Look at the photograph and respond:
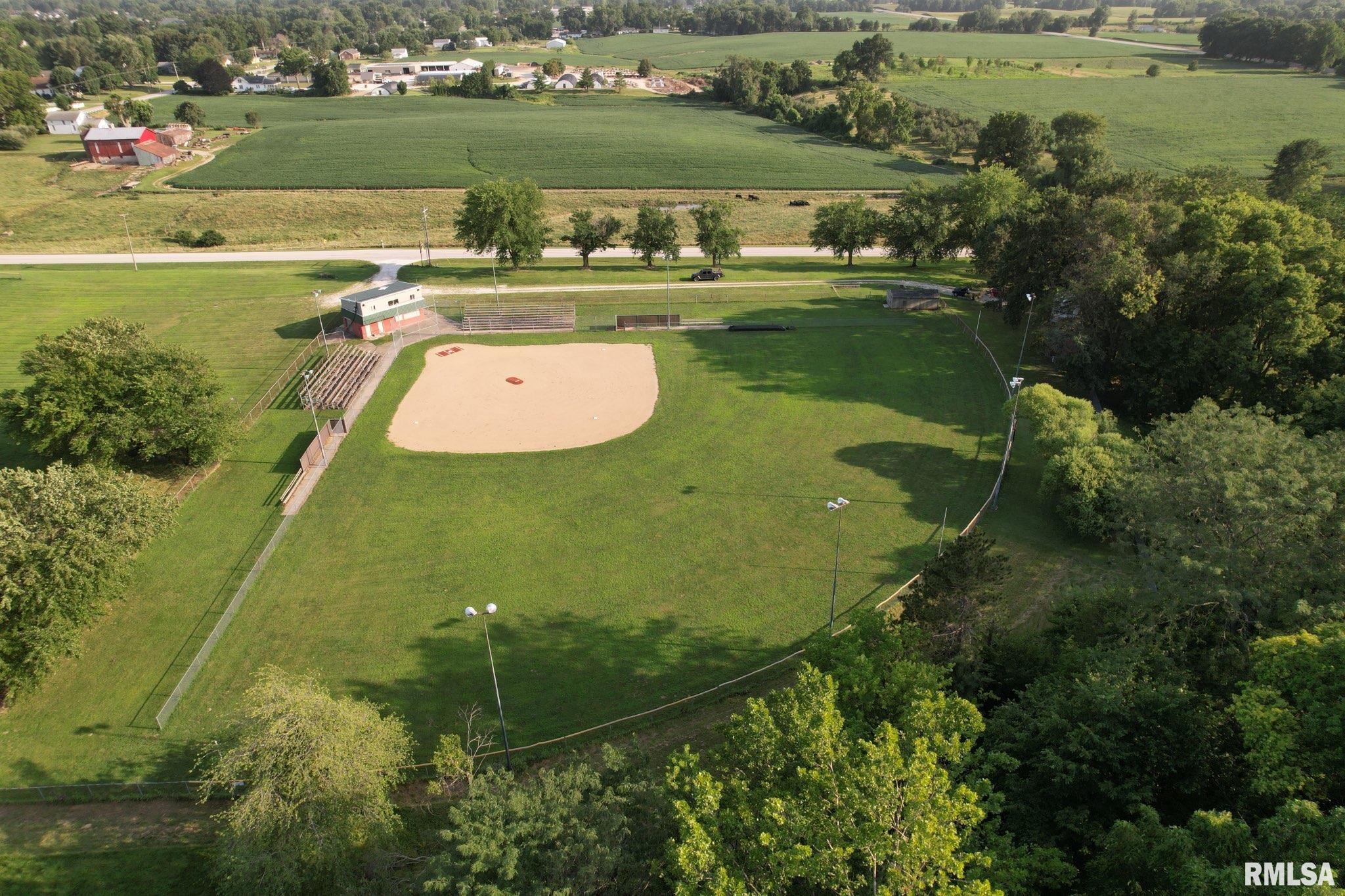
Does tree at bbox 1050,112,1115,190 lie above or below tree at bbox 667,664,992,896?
above

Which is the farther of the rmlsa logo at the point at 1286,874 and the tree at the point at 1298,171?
the tree at the point at 1298,171

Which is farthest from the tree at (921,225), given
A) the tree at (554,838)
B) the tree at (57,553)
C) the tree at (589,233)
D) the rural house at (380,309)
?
the tree at (554,838)

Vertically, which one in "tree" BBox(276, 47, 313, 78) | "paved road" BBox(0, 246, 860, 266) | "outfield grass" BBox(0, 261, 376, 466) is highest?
"tree" BBox(276, 47, 313, 78)

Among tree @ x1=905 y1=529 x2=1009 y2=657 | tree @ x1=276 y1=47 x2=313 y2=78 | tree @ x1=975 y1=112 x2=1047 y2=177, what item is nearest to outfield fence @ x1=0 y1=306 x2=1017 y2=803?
tree @ x1=905 y1=529 x2=1009 y2=657

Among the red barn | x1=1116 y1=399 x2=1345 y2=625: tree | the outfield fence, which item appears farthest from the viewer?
the red barn

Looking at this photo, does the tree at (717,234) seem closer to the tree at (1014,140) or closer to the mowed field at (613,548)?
the mowed field at (613,548)

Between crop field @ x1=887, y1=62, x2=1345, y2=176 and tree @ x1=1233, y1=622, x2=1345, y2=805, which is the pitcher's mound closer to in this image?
tree @ x1=1233, y1=622, x2=1345, y2=805

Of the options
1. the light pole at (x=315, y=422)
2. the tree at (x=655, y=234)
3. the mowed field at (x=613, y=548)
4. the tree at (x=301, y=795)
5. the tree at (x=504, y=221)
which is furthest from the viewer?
the tree at (x=655, y=234)

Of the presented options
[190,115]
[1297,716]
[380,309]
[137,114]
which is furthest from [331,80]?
[1297,716]
